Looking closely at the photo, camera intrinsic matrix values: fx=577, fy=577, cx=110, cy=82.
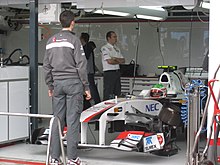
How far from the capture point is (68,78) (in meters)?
7.56

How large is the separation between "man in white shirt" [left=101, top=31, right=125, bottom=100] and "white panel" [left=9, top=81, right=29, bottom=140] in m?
2.29

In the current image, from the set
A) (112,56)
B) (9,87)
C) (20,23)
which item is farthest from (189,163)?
(20,23)

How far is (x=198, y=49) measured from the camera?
1363 centimetres

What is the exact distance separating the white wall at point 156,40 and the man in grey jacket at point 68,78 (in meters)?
6.40

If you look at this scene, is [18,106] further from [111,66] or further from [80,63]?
[111,66]

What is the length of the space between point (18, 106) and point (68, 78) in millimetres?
2153

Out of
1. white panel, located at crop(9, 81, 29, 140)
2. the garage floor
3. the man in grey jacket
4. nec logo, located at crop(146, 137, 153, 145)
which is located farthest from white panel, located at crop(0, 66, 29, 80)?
nec logo, located at crop(146, 137, 153, 145)

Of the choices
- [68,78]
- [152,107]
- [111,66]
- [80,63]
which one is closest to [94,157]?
[152,107]

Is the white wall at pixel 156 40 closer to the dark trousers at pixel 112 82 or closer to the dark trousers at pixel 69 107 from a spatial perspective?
the dark trousers at pixel 112 82

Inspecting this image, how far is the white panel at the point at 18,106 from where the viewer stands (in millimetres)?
9312

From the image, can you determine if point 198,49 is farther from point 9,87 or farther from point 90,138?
point 9,87

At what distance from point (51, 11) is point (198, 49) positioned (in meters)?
4.98

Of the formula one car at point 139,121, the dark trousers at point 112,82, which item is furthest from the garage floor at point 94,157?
the dark trousers at point 112,82

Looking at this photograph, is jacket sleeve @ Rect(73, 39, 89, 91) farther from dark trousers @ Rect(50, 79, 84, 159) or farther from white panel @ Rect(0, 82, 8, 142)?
white panel @ Rect(0, 82, 8, 142)
